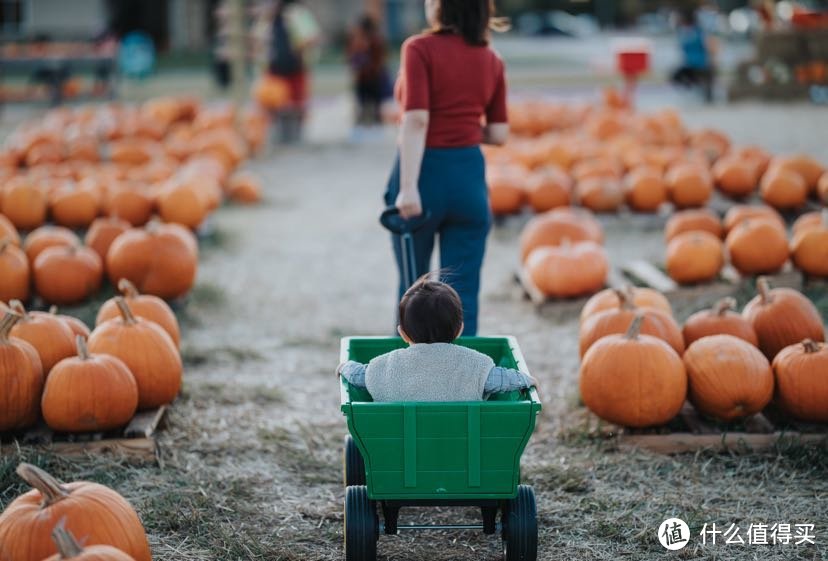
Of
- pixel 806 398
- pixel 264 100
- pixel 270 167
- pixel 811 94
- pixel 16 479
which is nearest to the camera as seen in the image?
pixel 16 479

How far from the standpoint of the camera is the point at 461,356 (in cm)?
329

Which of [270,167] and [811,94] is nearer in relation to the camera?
[270,167]

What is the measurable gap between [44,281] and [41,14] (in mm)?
32581

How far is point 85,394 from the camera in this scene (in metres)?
4.12

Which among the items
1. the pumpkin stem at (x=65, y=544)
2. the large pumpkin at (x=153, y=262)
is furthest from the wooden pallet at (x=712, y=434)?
the large pumpkin at (x=153, y=262)

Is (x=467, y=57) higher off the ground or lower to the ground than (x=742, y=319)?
higher

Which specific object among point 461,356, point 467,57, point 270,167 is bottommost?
point 270,167

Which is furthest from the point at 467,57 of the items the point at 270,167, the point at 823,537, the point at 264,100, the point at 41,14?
the point at 41,14

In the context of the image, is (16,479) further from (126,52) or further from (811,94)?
(126,52)

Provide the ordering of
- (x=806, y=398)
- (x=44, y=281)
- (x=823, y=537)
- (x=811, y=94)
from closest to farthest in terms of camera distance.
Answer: (x=823, y=537)
(x=806, y=398)
(x=44, y=281)
(x=811, y=94)

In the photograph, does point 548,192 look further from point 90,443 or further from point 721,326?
point 90,443

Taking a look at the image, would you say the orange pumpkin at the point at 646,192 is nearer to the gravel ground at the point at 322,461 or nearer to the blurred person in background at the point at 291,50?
the gravel ground at the point at 322,461

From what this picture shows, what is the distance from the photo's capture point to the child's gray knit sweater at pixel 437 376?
323 cm

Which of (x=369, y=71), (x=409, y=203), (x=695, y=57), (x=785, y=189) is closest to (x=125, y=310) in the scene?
(x=409, y=203)
